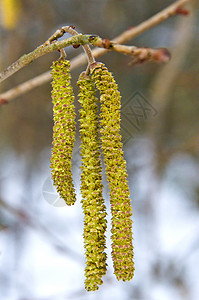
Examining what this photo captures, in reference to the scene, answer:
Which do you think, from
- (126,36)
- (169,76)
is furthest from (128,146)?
(126,36)

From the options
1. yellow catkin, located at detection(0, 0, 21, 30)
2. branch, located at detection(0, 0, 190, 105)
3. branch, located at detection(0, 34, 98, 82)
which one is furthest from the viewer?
yellow catkin, located at detection(0, 0, 21, 30)

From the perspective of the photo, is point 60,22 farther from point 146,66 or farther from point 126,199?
point 126,199

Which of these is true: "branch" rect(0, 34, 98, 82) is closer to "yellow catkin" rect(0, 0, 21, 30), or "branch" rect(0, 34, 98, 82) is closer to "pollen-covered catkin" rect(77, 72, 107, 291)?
"pollen-covered catkin" rect(77, 72, 107, 291)

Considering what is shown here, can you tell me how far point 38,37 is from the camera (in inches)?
87.7

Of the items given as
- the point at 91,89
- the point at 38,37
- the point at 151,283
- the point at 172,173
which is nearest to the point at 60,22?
the point at 38,37

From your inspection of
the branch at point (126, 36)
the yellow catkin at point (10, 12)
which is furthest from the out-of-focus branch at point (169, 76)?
the branch at point (126, 36)

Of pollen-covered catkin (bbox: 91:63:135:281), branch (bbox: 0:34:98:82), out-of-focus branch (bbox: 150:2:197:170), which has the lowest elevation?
pollen-covered catkin (bbox: 91:63:135:281)

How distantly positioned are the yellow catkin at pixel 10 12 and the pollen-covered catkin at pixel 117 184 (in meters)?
→ 1.34

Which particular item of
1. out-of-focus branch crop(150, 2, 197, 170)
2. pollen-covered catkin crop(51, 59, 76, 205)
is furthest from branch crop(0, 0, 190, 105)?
out-of-focus branch crop(150, 2, 197, 170)

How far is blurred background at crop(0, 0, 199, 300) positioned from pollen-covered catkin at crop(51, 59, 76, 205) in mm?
1333

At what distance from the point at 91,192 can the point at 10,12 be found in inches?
57.3

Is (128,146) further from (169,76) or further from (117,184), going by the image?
(117,184)

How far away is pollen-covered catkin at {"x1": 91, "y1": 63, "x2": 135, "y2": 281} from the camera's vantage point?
552mm

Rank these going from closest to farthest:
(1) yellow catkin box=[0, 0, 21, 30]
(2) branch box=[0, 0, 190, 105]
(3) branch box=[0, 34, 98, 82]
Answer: (3) branch box=[0, 34, 98, 82]
(2) branch box=[0, 0, 190, 105]
(1) yellow catkin box=[0, 0, 21, 30]
